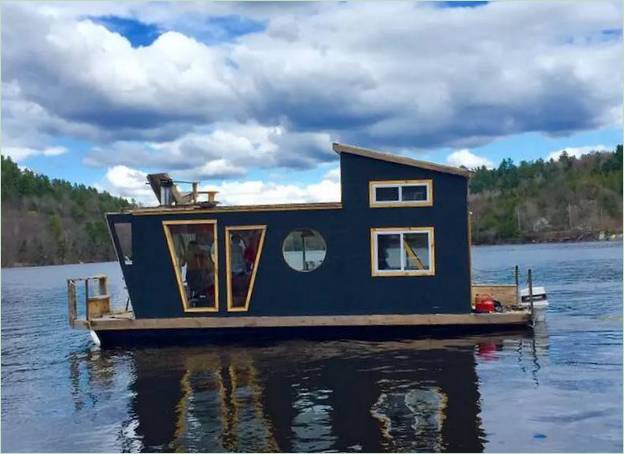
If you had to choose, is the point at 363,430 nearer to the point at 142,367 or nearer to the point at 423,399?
the point at 423,399

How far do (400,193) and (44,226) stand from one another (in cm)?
11158

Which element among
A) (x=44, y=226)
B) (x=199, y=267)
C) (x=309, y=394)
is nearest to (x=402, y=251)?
(x=199, y=267)

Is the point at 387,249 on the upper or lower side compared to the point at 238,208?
lower

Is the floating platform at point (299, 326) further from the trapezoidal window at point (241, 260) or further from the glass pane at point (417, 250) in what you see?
the glass pane at point (417, 250)

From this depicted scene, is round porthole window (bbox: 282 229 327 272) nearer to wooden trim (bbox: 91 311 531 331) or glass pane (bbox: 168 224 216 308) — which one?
wooden trim (bbox: 91 311 531 331)

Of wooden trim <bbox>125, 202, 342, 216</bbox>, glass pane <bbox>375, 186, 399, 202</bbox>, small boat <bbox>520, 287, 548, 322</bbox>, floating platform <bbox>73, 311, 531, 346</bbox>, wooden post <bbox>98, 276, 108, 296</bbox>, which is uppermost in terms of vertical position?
glass pane <bbox>375, 186, 399, 202</bbox>

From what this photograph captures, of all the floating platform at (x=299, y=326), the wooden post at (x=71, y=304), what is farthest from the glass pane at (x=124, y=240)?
the wooden post at (x=71, y=304)

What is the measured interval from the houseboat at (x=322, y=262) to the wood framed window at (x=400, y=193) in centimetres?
2

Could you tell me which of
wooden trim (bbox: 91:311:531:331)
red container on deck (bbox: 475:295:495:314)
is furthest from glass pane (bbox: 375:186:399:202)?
red container on deck (bbox: 475:295:495:314)

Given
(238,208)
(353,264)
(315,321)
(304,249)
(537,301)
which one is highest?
(238,208)

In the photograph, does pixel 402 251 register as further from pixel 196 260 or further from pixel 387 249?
pixel 196 260

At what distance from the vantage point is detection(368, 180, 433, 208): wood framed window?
53.8 ft

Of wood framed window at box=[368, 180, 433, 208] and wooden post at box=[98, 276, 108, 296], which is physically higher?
wood framed window at box=[368, 180, 433, 208]

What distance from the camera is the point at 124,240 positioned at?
17.7 m
